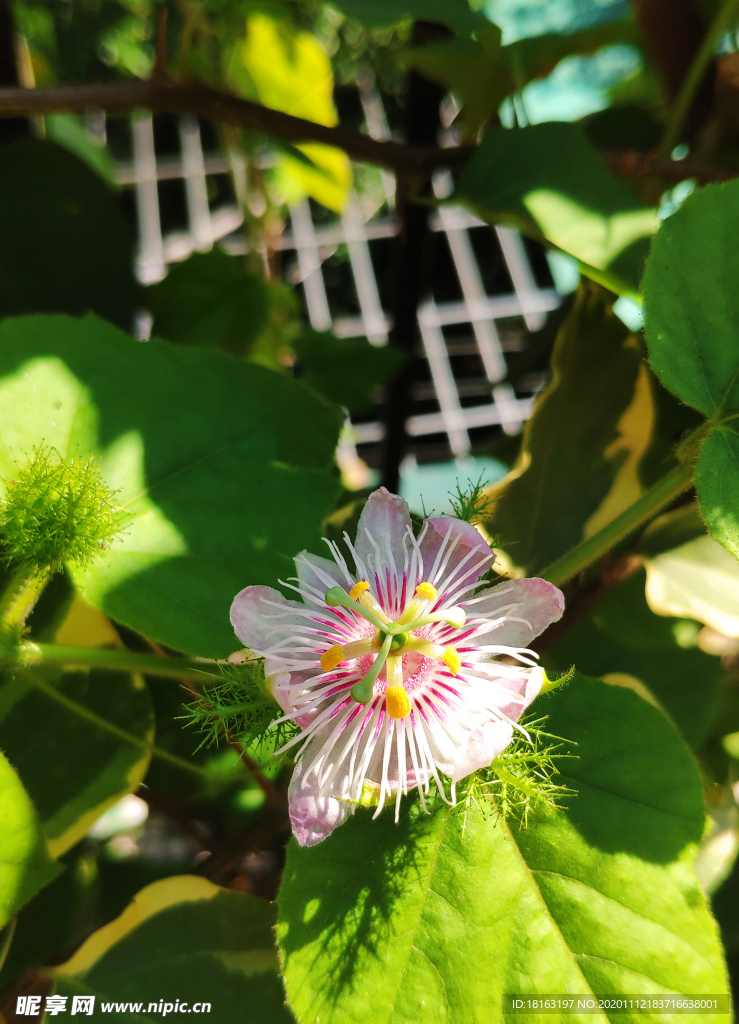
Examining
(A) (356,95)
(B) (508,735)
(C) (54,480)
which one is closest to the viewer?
(B) (508,735)

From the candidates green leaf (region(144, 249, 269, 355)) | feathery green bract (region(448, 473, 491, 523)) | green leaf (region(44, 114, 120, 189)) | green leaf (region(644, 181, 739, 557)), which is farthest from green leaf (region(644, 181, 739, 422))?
green leaf (region(44, 114, 120, 189))

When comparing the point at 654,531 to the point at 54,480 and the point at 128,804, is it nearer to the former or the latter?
the point at 54,480

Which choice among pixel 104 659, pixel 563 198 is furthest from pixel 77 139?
pixel 104 659

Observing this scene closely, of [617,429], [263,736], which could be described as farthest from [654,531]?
[263,736]

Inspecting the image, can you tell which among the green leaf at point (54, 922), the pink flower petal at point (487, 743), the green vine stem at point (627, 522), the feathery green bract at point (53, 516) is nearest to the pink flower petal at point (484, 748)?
the pink flower petal at point (487, 743)

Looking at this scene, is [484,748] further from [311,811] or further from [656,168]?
[656,168]

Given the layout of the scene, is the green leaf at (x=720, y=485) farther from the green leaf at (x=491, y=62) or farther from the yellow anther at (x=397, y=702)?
the green leaf at (x=491, y=62)

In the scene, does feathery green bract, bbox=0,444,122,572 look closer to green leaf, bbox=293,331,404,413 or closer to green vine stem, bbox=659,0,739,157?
green leaf, bbox=293,331,404,413
